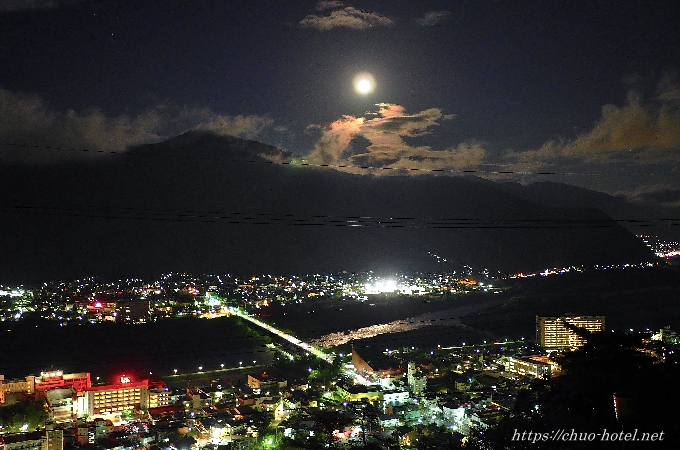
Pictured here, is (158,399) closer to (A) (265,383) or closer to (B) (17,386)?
(A) (265,383)

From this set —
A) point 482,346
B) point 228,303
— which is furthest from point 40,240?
point 482,346

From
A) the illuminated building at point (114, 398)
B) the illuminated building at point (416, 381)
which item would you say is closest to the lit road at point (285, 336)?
the illuminated building at point (416, 381)

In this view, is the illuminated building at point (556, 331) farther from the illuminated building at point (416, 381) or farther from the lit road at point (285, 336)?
the lit road at point (285, 336)

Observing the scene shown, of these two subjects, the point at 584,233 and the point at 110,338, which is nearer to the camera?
the point at 110,338

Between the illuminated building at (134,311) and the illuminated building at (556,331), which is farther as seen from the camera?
the illuminated building at (134,311)

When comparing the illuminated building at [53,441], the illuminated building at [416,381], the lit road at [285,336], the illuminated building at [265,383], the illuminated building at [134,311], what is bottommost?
the lit road at [285,336]

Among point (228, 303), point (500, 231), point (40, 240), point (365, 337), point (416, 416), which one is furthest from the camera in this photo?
point (40, 240)

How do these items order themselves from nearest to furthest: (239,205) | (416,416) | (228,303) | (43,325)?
(416,416) < (43,325) < (228,303) < (239,205)

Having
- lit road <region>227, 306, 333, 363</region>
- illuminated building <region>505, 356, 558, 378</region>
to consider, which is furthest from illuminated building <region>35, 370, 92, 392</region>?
illuminated building <region>505, 356, 558, 378</region>

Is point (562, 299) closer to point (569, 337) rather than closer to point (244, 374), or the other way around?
point (569, 337)
